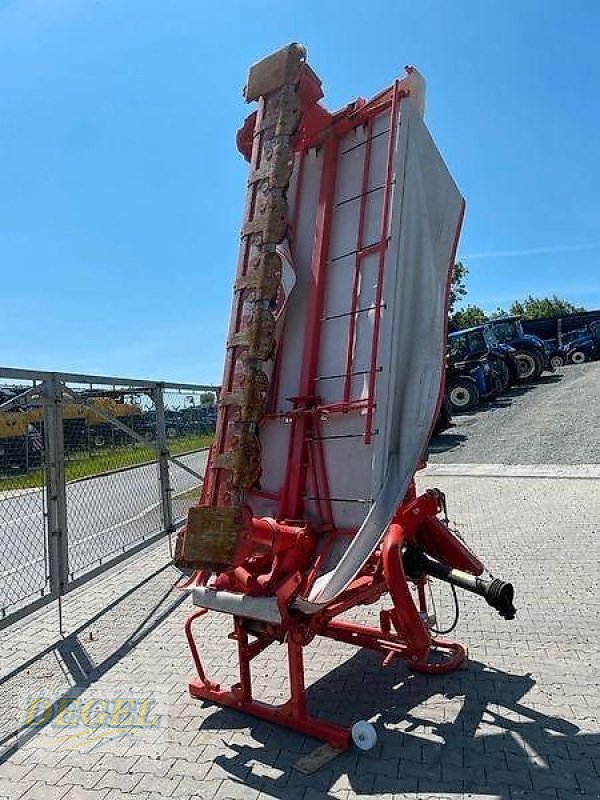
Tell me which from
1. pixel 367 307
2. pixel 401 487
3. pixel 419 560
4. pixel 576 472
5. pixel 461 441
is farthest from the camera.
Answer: pixel 461 441

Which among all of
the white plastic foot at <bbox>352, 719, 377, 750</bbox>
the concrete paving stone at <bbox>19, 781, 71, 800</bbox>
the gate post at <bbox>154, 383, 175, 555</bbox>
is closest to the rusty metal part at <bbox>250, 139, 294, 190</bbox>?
the white plastic foot at <bbox>352, 719, 377, 750</bbox>

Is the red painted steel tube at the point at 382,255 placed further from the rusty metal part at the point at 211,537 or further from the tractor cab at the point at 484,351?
the tractor cab at the point at 484,351

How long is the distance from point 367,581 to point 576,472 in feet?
31.7

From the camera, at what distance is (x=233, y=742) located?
3.29 metres

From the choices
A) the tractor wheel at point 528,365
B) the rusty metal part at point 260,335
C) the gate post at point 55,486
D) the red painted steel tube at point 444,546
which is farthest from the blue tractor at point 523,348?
the rusty metal part at point 260,335

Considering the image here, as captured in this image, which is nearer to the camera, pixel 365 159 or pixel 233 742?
pixel 233 742

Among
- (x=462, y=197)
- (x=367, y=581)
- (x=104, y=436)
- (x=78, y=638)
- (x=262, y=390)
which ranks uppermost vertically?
(x=462, y=197)

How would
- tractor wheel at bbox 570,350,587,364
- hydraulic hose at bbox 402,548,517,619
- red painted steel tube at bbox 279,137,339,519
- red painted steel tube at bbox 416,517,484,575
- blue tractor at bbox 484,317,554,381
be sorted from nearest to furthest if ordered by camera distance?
hydraulic hose at bbox 402,548,517,619, red painted steel tube at bbox 279,137,339,519, red painted steel tube at bbox 416,517,484,575, blue tractor at bbox 484,317,554,381, tractor wheel at bbox 570,350,587,364

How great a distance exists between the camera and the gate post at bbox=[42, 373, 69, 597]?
16.4 feet

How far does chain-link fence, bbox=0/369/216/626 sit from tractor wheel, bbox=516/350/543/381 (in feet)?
66.1

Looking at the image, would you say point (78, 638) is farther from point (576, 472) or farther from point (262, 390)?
point (576, 472)

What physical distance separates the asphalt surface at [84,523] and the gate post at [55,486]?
88 mm

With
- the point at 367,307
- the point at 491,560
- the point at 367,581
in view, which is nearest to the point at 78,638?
the point at 367,581

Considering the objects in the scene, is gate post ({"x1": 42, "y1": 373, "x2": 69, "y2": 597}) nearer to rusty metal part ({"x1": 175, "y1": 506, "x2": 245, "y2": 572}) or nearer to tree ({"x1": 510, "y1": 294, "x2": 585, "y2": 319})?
rusty metal part ({"x1": 175, "y1": 506, "x2": 245, "y2": 572})
